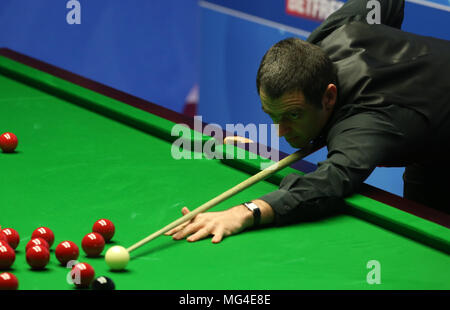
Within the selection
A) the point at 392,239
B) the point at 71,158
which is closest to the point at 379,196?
the point at 392,239

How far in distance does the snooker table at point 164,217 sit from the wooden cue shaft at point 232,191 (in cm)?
4

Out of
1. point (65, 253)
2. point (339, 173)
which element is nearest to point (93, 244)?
point (65, 253)

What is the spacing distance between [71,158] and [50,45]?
3.45 m

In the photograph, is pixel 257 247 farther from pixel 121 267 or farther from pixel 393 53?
pixel 393 53

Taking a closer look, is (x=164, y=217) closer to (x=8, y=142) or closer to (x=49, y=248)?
(x=49, y=248)

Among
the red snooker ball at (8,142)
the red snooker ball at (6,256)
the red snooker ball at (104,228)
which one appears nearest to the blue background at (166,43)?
the red snooker ball at (8,142)

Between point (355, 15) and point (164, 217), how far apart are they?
1.36m

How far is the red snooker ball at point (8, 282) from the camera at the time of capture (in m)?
1.90

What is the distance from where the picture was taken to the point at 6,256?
2031mm

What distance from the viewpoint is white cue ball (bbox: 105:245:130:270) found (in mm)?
2064

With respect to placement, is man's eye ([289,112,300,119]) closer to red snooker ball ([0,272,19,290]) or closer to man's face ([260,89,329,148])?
man's face ([260,89,329,148])

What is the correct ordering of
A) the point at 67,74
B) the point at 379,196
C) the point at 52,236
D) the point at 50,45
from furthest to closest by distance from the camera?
the point at 50,45
the point at 67,74
the point at 379,196
the point at 52,236

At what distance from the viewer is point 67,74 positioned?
411 cm

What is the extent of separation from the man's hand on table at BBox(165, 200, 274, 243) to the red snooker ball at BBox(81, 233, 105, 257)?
0.27 m
